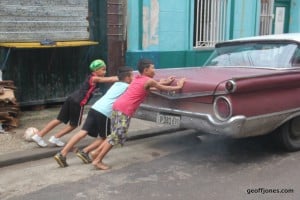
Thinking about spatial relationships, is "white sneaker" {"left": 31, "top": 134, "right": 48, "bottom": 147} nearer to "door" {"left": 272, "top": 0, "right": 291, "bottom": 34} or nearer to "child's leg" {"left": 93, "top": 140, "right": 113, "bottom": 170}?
"child's leg" {"left": 93, "top": 140, "right": 113, "bottom": 170}

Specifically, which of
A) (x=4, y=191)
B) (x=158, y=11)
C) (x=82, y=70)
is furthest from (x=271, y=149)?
(x=158, y=11)

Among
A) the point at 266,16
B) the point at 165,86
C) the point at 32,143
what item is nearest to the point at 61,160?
the point at 32,143

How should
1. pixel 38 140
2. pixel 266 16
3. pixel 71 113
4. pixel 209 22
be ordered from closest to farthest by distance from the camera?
1. pixel 71 113
2. pixel 38 140
3. pixel 209 22
4. pixel 266 16

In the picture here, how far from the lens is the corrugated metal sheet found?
820 cm

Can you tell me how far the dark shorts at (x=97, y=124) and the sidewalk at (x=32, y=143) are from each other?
79 centimetres

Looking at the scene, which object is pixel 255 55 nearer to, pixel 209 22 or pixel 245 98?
→ pixel 245 98

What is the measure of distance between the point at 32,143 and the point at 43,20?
9.56 ft

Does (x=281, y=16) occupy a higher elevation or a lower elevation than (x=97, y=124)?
higher

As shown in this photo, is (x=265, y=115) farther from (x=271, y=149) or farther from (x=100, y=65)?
(x=100, y=65)

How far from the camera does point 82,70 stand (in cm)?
957

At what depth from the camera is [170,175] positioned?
216 inches

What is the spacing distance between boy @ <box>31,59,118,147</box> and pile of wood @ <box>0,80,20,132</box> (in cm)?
88

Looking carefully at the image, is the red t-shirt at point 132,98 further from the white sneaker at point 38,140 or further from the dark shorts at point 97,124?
the white sneaker at point 38,140

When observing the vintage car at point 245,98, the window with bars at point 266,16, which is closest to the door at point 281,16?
the window with bars at point 266,16
